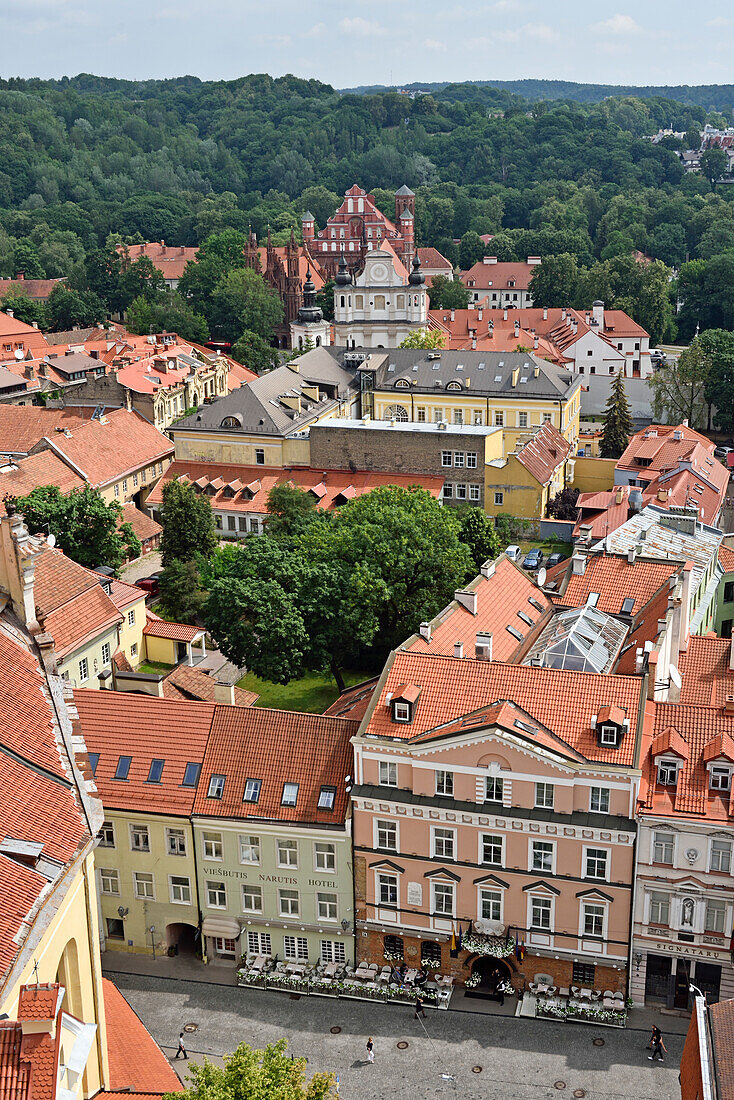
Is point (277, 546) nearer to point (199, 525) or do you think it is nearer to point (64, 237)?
point (199, 525)

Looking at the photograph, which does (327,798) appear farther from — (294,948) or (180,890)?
(180,890)

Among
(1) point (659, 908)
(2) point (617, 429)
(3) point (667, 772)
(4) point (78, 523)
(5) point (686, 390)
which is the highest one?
(3) point (667, 772)

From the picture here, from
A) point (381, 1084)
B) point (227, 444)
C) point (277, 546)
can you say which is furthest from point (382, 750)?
point (227, 444)

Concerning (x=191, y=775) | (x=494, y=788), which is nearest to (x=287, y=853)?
(x=191, y=775)

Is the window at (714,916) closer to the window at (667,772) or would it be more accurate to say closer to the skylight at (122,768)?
the window at (667,772)

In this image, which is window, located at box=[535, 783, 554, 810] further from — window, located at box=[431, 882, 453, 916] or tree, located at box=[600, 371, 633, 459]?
tree, located at box=[600, 371, 633, 459]

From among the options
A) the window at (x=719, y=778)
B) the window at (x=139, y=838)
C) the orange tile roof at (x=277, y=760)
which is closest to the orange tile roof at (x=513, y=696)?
the orange tile roof at (x=277, y=760)

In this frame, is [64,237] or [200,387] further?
[64,237]
